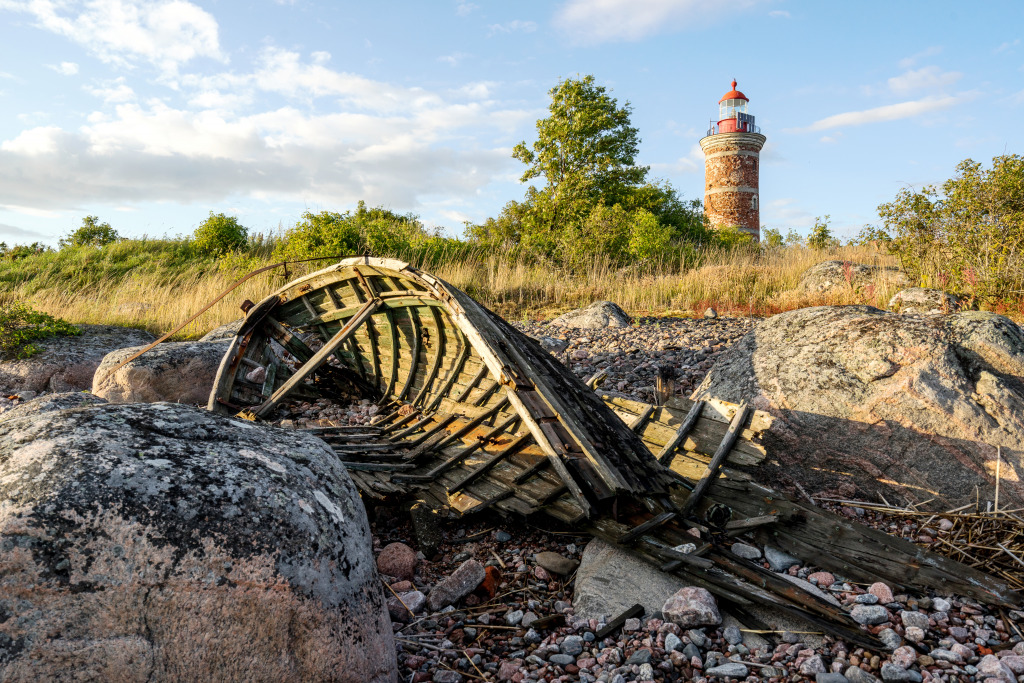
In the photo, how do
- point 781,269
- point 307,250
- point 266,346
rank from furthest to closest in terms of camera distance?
point 307,250 < point 781,269 < point 266,346

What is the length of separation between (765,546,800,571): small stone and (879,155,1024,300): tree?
859cm

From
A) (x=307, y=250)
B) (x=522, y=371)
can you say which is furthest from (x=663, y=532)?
(x=307, y=250)

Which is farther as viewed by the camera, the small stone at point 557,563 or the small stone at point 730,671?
the small stone at point 557,563

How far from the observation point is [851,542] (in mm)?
3420

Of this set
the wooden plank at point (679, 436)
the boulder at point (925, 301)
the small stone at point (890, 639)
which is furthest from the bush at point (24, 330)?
the boulder at point (925, 301)

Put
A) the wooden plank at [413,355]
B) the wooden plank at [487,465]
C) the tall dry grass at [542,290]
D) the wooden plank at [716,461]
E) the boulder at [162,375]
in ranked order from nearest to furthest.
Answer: the wooden plank at [716,461], the wooden plank at [487,465], the wooden plank at [413,355], the boulder at [162,375], the tall dry grass at [542,290]

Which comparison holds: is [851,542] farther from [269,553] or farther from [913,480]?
[269,553]

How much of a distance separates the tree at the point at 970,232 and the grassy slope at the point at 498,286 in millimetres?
833

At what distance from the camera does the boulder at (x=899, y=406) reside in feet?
13.8

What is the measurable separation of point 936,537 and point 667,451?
1.67 metres

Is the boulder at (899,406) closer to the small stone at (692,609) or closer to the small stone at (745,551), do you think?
the small stone at (745,551)

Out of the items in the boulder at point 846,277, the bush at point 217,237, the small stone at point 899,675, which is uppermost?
the bush at point 217,237

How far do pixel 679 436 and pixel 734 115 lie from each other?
31568 mm

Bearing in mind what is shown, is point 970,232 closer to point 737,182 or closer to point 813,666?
point 813,666
